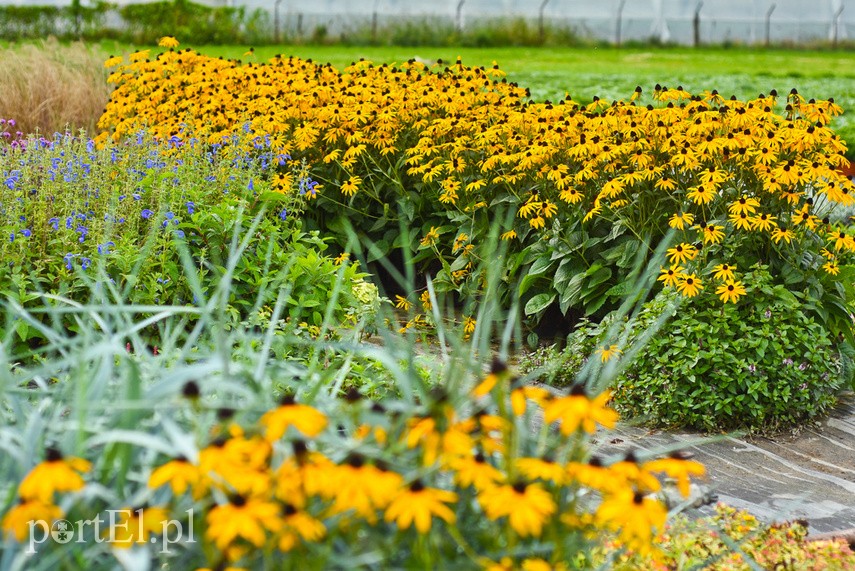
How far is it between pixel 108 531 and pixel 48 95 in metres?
7.56

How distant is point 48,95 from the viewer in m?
8.69

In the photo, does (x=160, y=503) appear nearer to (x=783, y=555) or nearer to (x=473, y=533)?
(x=473, y=533)

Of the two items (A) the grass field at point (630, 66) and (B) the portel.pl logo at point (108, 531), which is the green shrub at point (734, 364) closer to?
(B) the portel.pl logo at point (108, 531)

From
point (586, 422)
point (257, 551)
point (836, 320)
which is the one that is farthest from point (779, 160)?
point (257, 551)

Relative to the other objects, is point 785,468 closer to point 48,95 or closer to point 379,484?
point 379,484

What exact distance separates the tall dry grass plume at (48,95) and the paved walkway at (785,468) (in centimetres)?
548

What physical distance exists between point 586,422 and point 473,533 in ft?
0.99

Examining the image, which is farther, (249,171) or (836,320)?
(249,171)

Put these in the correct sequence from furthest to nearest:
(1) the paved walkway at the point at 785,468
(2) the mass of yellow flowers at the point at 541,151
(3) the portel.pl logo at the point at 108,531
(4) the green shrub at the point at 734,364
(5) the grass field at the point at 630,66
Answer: (5) the grass field at the point at 630,66
(2) the mass of yellow flowers at the point at 541,151
(4) the green shrub at the point at 734,364
(1) the paved walkway at the point at 785,468
(3) the portel.pl logo at the point at 108,531

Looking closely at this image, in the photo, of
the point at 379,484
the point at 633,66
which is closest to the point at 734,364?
the point at 379,484

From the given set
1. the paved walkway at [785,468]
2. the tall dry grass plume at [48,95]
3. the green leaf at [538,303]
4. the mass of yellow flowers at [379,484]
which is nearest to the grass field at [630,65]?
the tall dry grass plume at [48,95]

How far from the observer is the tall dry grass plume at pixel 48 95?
8.41 meters

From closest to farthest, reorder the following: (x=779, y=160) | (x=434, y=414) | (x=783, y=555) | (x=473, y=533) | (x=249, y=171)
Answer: (x=434, y=414)
(x=473, y=533)
(x=783, y=555)
(x=779, y=160)
(x=249, y=171)

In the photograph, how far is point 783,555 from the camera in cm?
284
